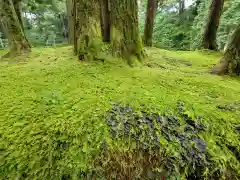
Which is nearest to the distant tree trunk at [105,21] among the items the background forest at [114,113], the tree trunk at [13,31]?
the background forest at [114,113]

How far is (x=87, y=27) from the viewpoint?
2.92 metres

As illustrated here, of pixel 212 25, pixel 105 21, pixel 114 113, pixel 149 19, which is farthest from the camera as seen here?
pixel 149 19

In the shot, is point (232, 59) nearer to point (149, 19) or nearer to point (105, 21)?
point (105, 21)

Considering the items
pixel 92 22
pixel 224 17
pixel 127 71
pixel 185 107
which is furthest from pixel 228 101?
pixel 224 17

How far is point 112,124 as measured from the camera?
1733 mm

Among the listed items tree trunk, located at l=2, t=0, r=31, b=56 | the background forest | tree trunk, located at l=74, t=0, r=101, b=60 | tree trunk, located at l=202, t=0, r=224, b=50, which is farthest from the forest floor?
tree trunk, located at l=202, t=0, r=224, b=50

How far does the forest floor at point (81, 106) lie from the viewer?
1.46 metres

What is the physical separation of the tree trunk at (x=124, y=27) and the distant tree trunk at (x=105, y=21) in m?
0.17

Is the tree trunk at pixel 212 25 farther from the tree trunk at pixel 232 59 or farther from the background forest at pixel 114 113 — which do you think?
the background forest at pixel 114 113

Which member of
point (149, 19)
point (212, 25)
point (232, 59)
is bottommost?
point (232, 59)

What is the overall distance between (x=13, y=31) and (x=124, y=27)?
2496 mm

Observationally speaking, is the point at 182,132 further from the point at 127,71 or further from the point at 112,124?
the point at 127,71

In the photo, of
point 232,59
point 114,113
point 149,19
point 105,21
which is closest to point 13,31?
point 105,21

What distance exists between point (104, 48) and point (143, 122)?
1635mm
